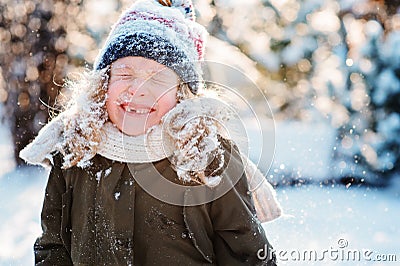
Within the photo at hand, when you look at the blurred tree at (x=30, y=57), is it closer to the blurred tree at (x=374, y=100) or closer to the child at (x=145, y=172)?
the blurred tree at (x=374, y=100)

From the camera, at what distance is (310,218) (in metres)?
4.14

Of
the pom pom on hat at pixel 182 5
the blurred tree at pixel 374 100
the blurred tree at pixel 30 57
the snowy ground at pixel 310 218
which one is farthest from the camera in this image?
the blurred tree at pixel 30 57

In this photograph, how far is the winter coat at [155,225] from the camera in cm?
168

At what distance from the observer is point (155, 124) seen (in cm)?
174

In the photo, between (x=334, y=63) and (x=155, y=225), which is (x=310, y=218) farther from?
(x=155, y=225)

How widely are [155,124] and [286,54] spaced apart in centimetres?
431

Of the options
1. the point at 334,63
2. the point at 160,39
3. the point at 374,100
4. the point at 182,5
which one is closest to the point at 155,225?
the point at 160,39

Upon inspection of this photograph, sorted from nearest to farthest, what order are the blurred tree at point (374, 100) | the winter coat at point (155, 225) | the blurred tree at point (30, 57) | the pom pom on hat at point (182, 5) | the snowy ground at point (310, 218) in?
the winter coat at point (155, 225), the pom pom on hat at point (182, 5), the snowy ground at point (310, 218), the blurred tree at point (374, 100), the blurred tree at point (30, 57)

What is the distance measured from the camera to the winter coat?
5.51 ft

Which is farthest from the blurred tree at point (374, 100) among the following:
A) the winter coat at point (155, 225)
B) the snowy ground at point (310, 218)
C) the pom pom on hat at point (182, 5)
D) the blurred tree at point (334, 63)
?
the winter coat at point (155, 225)

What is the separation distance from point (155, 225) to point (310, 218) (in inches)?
103

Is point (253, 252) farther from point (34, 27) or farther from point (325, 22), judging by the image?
point (34, 27)

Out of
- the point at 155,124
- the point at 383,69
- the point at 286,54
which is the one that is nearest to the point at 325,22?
the point at 286,54

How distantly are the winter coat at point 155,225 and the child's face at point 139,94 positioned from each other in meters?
0.12
